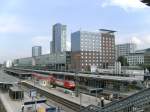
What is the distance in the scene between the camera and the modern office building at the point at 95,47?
157375 millimetres

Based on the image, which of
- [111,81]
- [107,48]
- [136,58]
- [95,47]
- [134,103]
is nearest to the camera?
[134,103]

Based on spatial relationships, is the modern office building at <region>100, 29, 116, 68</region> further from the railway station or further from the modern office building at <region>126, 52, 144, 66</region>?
the railway station

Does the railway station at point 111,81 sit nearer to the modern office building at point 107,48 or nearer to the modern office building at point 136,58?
the modern office building at point 107,48

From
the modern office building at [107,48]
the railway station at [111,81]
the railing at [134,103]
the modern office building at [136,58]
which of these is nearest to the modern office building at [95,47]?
the modern office building at [107,48]

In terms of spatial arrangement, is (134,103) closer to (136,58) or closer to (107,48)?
(107,48)

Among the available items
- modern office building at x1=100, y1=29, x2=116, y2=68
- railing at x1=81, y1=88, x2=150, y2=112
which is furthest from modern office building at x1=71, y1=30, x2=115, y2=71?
railing at x1=81, y1=88, x2=150, y2=112

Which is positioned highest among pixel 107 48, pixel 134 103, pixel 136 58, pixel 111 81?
pixel 107 48

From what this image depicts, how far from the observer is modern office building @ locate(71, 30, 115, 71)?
516 feet

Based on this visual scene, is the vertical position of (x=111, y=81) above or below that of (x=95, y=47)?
below

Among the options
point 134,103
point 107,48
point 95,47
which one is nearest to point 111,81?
point 134,103

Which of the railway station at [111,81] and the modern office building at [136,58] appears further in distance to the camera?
the modern office building at [136,58]

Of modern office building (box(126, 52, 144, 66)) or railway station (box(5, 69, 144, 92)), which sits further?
modern office building (box(126, 52, 144, 66))

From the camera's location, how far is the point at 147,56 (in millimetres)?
167625

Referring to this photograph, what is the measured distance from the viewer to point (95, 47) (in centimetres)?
16688
